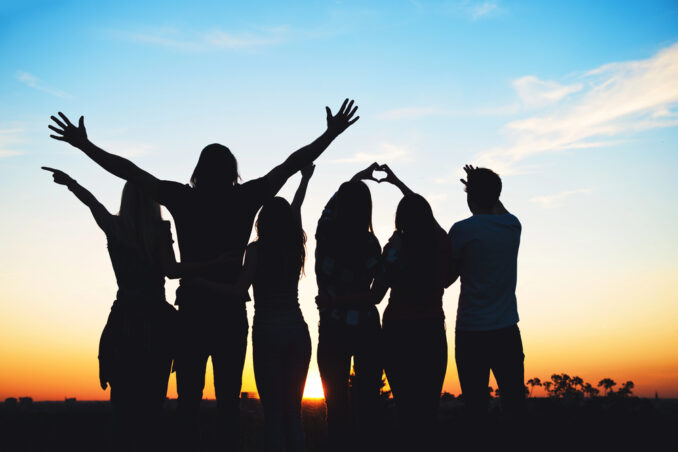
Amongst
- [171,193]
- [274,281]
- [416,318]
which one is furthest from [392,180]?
[171,193]

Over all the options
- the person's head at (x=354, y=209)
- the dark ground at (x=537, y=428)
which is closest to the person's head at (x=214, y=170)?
the person's head at (x=354, y=209)

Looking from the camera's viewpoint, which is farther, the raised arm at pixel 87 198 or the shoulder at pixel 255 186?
the shoulder at pixel 255 186

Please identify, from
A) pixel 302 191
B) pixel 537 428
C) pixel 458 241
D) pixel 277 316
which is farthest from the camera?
pixel 537 428

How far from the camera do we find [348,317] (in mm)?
4523

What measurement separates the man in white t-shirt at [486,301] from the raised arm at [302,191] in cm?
137

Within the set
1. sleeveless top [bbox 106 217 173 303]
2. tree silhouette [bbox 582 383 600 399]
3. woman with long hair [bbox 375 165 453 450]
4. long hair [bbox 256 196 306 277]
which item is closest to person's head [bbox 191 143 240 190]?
long hair [bbox 256 196 306 277]

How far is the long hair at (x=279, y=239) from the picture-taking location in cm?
433

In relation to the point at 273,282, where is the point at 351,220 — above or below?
above

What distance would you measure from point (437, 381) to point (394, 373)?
0.36 m

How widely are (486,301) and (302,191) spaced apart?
1.96m

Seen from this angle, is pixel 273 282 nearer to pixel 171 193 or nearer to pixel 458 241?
pixel 171 193

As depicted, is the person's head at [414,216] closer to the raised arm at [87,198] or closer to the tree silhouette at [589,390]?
the raised arm at [87,198]

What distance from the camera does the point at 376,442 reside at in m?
4.46

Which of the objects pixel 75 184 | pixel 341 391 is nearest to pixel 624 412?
pixel 341 391
